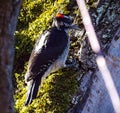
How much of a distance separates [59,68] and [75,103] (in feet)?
1.58

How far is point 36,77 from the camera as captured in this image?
105 inches

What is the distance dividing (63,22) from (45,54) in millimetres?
378

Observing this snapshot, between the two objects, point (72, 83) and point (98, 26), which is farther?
point (98, 26)

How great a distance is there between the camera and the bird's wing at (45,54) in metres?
2.69

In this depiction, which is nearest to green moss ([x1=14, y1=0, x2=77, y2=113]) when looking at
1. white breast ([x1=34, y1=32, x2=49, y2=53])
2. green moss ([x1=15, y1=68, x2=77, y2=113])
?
green moss ([x1=15, y1=68, x2=77, y2=113])

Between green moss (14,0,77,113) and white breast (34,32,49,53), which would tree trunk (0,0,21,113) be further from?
white breast (34,32,49,53)

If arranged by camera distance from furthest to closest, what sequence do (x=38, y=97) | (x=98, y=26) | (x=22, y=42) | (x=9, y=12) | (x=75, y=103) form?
(x=22, y=42) < (x=98, y=26) < (x=38, y=97) < (x=75, y=103) < (x=9, y=12)

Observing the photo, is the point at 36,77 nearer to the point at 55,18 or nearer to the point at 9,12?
the point at 55,18

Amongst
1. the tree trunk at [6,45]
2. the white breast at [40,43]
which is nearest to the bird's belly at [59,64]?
the white breast at [40,43]

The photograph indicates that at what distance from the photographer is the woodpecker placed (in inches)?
103

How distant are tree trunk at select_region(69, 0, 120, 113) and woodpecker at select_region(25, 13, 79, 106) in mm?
204

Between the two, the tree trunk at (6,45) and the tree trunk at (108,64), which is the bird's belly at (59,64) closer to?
the tree trunk at (108,64)

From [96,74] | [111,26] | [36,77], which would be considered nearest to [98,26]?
[111,26]

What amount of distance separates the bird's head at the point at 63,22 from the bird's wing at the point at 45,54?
10cm
